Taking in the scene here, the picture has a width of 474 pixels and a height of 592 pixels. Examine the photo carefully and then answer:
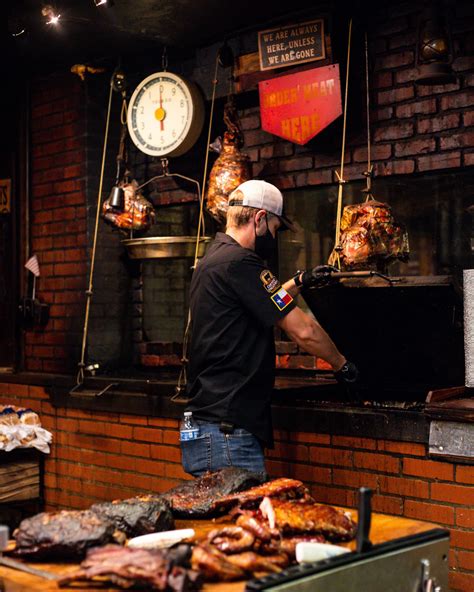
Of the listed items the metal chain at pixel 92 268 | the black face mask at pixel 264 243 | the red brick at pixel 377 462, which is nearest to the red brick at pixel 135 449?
the metal chain at pixel 92 268

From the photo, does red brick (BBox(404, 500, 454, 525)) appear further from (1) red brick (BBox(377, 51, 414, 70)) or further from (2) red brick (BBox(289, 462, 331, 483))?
(1) red brick (BBox(377, 51, 414, 70))

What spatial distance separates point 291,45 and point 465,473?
3.16 metres

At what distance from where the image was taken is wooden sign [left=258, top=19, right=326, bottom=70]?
561cm

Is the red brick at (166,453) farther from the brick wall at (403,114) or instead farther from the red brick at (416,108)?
the red brick at (416,108)

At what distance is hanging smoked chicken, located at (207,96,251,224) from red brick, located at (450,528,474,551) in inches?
99.1

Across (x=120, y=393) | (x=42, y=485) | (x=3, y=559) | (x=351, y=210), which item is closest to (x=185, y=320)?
(x=120, y=393)

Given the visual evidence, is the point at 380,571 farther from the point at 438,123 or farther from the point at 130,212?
the point at 130,212

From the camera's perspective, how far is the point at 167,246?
19.8 ft

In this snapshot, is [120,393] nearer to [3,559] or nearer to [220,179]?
[220,179]

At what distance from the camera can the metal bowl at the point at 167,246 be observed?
6.00m

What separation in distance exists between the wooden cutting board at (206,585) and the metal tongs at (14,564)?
1cm

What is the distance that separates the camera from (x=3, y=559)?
8.33ft

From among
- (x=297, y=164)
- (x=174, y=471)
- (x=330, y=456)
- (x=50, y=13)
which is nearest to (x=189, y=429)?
(x=330, y=456)

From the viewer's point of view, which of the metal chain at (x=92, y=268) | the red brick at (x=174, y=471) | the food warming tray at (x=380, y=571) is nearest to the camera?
the food warming tray at (x=380, y=571)
